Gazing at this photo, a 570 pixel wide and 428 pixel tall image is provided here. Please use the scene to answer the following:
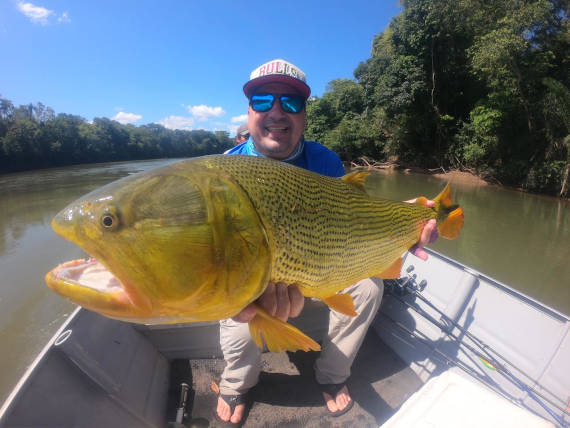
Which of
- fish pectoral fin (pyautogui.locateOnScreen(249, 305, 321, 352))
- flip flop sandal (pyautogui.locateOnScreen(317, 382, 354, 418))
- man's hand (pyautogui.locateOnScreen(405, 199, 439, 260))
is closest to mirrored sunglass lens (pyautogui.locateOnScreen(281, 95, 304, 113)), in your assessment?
man's hand (pyautogui.locateOnScreen(405, 199, 439, 260))

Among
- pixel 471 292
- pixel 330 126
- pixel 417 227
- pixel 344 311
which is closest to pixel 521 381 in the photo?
pixel 471 292

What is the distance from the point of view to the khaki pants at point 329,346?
245cm

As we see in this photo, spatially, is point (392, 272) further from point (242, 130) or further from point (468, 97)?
point (468, 97)

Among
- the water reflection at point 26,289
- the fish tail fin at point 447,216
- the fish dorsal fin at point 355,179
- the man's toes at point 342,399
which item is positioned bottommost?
the water reflection at point 26,289

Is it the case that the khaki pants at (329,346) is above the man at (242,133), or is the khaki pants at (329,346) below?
below

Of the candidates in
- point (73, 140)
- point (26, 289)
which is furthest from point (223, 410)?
point (73, 140)

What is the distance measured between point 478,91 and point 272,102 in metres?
27.7

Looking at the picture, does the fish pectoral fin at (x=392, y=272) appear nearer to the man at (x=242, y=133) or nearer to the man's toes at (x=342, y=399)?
the man's toes at (x=342, y=399)

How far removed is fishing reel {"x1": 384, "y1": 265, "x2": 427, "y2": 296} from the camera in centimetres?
355

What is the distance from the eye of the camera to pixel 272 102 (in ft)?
8.54

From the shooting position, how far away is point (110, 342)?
→ 8.21ft

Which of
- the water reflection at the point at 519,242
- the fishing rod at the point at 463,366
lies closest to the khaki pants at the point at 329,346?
the fishing rod at the point at 463,366

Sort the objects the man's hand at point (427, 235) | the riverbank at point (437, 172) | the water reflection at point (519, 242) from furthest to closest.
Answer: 1. the riverbank at point (437, 172)
2. the water reflection at point (519, 242)
3. the man's hand at point (427, 235)

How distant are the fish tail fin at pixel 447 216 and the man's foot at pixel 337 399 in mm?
1775
